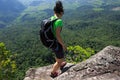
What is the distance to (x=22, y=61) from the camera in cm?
9581

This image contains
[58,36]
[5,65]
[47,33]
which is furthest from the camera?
[5,65]

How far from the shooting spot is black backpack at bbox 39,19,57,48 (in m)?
8.16

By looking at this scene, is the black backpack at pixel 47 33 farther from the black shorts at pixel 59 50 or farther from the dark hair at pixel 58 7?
the dark hair at pixel 58 7

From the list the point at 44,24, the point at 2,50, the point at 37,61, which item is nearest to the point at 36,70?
the point at 44,24

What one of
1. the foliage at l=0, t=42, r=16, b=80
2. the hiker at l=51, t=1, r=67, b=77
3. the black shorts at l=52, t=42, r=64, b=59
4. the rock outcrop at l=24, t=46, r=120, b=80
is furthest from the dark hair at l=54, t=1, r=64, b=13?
the foliage at l=0, t=42, r=16, b=80

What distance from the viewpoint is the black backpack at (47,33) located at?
8.16 meters

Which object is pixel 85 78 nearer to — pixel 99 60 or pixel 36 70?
pixel 99 60

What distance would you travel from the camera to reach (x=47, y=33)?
828cm

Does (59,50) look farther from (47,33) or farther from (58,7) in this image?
(58,7)

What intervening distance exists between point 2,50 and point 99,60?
2429cm

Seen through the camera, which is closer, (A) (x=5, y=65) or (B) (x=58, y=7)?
(B) (x=58, y=7)

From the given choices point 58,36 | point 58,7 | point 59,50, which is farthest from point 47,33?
point 58,7

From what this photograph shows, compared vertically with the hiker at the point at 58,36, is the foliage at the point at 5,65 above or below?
below

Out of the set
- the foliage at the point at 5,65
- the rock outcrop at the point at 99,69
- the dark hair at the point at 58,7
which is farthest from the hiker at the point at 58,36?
the foliage at the point at 5,65
